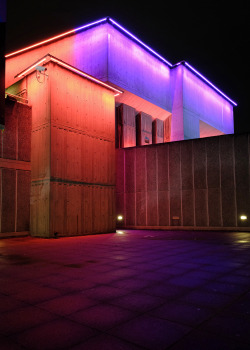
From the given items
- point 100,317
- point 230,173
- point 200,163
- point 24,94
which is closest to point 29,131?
point 24,94

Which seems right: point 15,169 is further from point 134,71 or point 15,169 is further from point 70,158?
point 134,71

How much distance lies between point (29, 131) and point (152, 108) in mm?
13034

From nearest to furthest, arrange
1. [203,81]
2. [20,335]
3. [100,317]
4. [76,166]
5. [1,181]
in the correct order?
[20,335] → [100,317] → [1,181] → [76,166] → [203,81]

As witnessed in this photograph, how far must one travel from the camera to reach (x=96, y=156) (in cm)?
1530

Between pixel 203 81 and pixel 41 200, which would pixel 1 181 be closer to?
pixel 41 200

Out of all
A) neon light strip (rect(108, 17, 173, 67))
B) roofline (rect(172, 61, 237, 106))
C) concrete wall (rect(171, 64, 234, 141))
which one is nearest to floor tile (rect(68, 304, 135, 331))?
neon light strip (rect(108, 17, 173, 67))

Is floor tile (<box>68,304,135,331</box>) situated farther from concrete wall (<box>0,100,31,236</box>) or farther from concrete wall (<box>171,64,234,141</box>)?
concrete wall (<box>171,64,234,141</box>)

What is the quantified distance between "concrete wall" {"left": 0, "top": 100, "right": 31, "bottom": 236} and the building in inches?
1.9

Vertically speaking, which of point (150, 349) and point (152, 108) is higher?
point (152, 108)

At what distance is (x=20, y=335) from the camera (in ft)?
9.39

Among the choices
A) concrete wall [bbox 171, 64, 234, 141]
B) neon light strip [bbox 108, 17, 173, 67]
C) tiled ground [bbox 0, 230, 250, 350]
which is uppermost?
neon light strip [bbox 108, 17, 173, 67]

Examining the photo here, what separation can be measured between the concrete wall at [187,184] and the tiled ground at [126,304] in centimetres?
924

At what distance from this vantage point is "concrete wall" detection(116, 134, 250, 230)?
15.6 meters

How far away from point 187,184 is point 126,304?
13.5 metres
